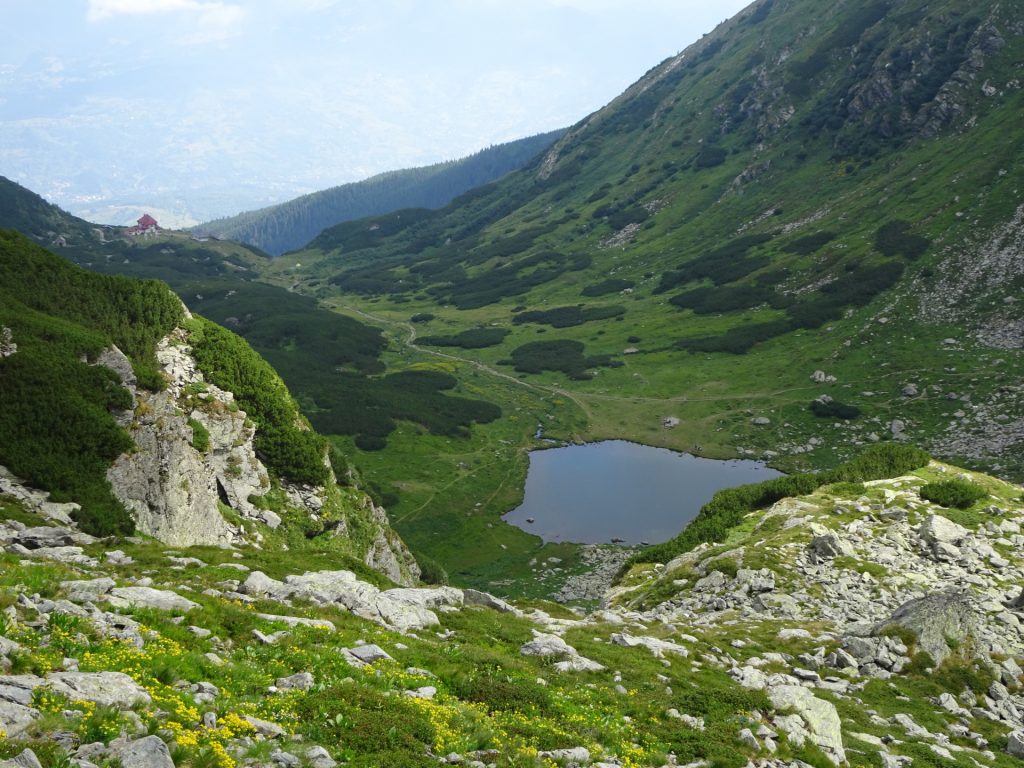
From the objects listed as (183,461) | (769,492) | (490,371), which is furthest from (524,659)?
(490,371)

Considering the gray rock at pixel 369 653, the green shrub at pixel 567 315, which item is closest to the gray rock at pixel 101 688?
the gray rock at pixel 369 653

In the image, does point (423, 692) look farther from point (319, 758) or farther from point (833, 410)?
point (833, 410)

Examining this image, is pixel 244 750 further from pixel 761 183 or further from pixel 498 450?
pixel 761 183

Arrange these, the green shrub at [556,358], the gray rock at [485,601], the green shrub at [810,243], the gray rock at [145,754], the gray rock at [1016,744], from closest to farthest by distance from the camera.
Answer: the gray rock at [145,754], the gray rock at [1016,744], the gray rock at [485,601], the green shrub at [556,358], the green shrub at [810,243]

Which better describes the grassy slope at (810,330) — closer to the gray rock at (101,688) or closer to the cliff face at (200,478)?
the cliff face at (200,478)

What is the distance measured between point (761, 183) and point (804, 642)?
192 m

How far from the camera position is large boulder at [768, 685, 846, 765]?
17.0 metres

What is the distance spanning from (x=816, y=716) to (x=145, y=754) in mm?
15878

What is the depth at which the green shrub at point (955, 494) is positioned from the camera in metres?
34.5

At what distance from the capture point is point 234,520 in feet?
113

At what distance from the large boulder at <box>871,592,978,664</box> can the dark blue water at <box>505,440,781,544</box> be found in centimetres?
5097

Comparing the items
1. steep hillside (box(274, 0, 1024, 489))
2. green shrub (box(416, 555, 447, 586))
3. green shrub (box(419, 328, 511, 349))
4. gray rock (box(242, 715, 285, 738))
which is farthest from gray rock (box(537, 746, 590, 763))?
green shrub (box(419, 328, 511, 349))

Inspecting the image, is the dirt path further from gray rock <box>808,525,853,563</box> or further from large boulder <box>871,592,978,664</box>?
large boulder <box>871,592,978,664</box>

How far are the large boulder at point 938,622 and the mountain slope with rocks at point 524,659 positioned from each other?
3.3 inches
